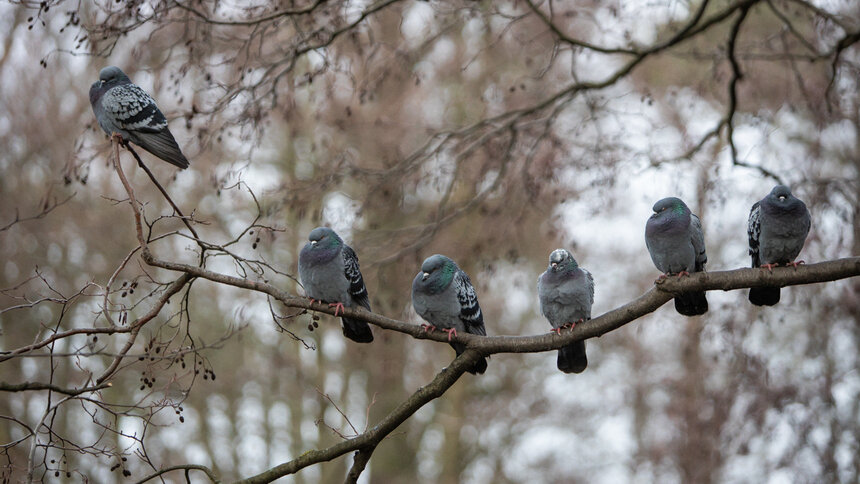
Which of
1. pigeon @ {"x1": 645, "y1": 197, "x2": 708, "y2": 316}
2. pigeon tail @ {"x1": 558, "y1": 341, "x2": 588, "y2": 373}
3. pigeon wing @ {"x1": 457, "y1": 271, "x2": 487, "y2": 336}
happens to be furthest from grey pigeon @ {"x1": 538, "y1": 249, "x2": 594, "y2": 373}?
pigeon @ {"x1": 645, "y1": 197, "x2": 708, "y2": 316}

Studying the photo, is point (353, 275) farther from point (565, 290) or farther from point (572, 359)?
point (572, 359)

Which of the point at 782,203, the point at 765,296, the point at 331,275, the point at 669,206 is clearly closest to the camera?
the point at 765,296

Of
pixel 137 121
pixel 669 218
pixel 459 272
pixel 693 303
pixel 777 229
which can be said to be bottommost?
pixel 693 303

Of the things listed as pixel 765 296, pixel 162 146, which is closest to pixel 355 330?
pixel 162 146

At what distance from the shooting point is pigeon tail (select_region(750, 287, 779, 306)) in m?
5.77

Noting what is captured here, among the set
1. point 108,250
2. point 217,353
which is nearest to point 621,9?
point 108,250

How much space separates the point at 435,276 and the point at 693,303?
191 cm

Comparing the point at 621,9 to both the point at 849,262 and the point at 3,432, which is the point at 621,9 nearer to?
the point at 849,262

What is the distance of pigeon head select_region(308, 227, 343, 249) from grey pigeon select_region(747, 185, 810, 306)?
10.00 ft

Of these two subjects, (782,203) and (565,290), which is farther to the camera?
(565,290)

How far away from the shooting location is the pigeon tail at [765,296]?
18.9 ft

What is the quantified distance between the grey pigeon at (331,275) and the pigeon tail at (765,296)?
2.67 metres

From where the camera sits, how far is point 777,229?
609cm

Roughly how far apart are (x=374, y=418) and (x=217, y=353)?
3.15 meters
